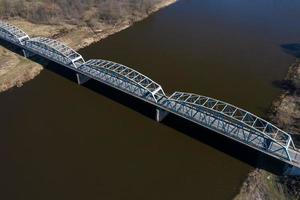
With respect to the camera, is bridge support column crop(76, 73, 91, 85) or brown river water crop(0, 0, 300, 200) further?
bridge support column crop(76, 73, 91, 85)

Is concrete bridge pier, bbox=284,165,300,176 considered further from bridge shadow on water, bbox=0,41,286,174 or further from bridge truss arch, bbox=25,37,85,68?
bridge truss arch, bbox=25,37,85,68

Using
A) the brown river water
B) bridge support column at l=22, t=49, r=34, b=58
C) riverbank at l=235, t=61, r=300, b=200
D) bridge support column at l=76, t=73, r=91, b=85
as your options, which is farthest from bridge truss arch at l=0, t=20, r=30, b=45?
riverbank at l=235, t=61, r=300, b=200

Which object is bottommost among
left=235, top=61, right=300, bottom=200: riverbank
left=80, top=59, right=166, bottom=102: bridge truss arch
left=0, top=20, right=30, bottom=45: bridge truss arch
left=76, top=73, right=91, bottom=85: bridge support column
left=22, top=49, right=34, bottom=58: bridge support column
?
left=235, top=61, right=300, bottom=200: riverbank

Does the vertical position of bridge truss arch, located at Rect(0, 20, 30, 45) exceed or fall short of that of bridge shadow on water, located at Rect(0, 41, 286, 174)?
it exceeds it

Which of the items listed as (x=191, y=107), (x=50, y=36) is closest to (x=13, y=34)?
(x=50, y=36)

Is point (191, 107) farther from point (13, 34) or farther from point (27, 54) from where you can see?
point (13, 34)

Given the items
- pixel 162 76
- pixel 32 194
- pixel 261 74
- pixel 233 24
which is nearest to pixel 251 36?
pixel 233 24

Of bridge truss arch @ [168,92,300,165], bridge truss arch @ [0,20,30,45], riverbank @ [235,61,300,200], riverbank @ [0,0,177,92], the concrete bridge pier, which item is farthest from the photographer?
bridge truss arch @ [0,20,30,45]
